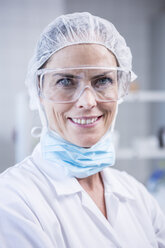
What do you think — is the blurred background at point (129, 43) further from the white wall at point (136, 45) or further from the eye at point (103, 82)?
the eye at point (103, 82)

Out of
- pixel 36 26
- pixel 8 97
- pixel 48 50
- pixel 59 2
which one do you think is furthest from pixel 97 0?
pixel 48 50

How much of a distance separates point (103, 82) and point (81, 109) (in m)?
0.14

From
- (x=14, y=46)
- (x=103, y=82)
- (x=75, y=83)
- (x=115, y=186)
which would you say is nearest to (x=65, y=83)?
(x=75, y=83)

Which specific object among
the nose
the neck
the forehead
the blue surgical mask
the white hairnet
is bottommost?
the neck

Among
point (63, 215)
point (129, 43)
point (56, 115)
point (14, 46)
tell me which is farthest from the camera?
point (129, 43)

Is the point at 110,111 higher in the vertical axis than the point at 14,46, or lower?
lower

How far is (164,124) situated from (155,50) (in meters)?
1.03

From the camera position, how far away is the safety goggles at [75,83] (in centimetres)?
87

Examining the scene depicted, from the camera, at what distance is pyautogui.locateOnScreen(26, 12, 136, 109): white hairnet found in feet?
2.92

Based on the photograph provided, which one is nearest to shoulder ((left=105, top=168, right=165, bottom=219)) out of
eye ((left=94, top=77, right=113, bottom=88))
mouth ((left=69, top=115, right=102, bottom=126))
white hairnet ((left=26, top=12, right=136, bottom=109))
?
mouth ((left=69, top=115, right=102, bottom=126))

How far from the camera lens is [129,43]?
11.3 feet

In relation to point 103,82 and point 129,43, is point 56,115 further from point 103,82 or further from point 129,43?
point 129,43

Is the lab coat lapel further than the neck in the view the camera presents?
No

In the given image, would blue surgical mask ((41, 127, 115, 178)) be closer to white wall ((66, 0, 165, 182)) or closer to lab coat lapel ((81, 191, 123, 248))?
lab coat lapel ((81, 191, 123, 248))
